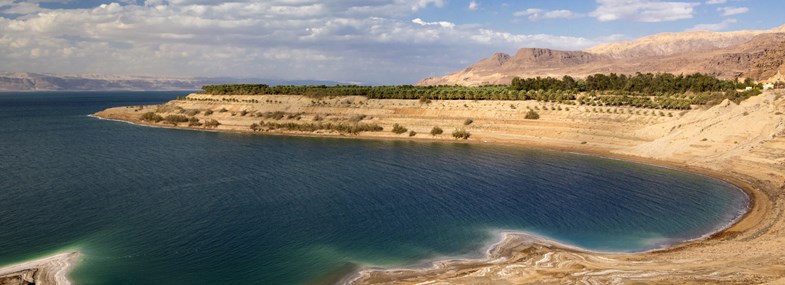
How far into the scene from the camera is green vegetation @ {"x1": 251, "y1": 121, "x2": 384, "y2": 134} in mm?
95125

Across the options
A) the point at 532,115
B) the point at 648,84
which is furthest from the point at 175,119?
the point at 648,84

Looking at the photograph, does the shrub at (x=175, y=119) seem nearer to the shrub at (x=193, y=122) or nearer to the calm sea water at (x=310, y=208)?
the shrub at (x=193, y=122)

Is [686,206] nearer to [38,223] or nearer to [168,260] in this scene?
[168,260]

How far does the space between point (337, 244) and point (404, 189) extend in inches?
691

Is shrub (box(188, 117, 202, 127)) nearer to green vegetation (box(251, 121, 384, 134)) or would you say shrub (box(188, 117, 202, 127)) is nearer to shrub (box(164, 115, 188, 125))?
shrub (box(164, 115, 188, 125))

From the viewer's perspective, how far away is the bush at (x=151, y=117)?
11500cm

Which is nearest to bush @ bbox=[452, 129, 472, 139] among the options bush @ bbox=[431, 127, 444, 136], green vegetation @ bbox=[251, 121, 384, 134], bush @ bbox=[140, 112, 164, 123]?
bush @ bbox=[431, 127, 444, 136]

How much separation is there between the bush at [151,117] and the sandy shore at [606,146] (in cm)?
378

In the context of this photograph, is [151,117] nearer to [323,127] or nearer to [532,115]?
[323,127]

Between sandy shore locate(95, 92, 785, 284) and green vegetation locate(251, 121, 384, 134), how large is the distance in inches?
58.8

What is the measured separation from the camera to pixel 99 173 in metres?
56.3

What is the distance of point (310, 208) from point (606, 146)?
4935cm

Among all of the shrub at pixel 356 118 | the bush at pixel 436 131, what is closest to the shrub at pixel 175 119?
the shrub at pixel 356 118

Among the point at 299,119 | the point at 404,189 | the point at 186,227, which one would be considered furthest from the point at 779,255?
the point at 299,119
